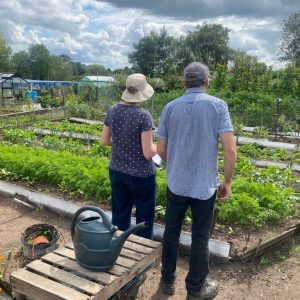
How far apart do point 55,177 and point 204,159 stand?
3741mm

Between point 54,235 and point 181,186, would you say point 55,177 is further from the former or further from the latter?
point 181,186

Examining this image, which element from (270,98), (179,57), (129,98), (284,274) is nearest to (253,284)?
(284,274)

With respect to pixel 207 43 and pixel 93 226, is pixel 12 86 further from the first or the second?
pixel 207 43

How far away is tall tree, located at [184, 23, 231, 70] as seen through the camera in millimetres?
41344

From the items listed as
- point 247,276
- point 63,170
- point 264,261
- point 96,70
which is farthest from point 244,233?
point 96,70

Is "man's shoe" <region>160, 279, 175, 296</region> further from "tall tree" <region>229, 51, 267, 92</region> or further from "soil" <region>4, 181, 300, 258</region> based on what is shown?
"tall tree" <region>229, 51, 267, 92</region>

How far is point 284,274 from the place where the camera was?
3543mm

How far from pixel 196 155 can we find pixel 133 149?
728 mm

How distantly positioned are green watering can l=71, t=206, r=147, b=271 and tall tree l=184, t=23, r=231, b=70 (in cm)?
4055

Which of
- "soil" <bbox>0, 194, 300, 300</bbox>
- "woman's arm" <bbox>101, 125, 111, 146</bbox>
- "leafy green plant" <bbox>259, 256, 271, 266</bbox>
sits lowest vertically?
"soil" <bbox>0, 194, 300, 300</bbox>

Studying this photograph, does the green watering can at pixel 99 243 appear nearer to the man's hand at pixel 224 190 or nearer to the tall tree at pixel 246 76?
the man's hand at pixel 224 190

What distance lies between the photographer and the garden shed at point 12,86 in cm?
2288

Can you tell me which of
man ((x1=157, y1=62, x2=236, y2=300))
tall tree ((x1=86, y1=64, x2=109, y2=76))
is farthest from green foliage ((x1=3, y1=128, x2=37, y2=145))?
tall tree ((x1=86, y1=64, x2=109, y2=76))

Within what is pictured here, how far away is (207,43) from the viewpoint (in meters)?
41.7
